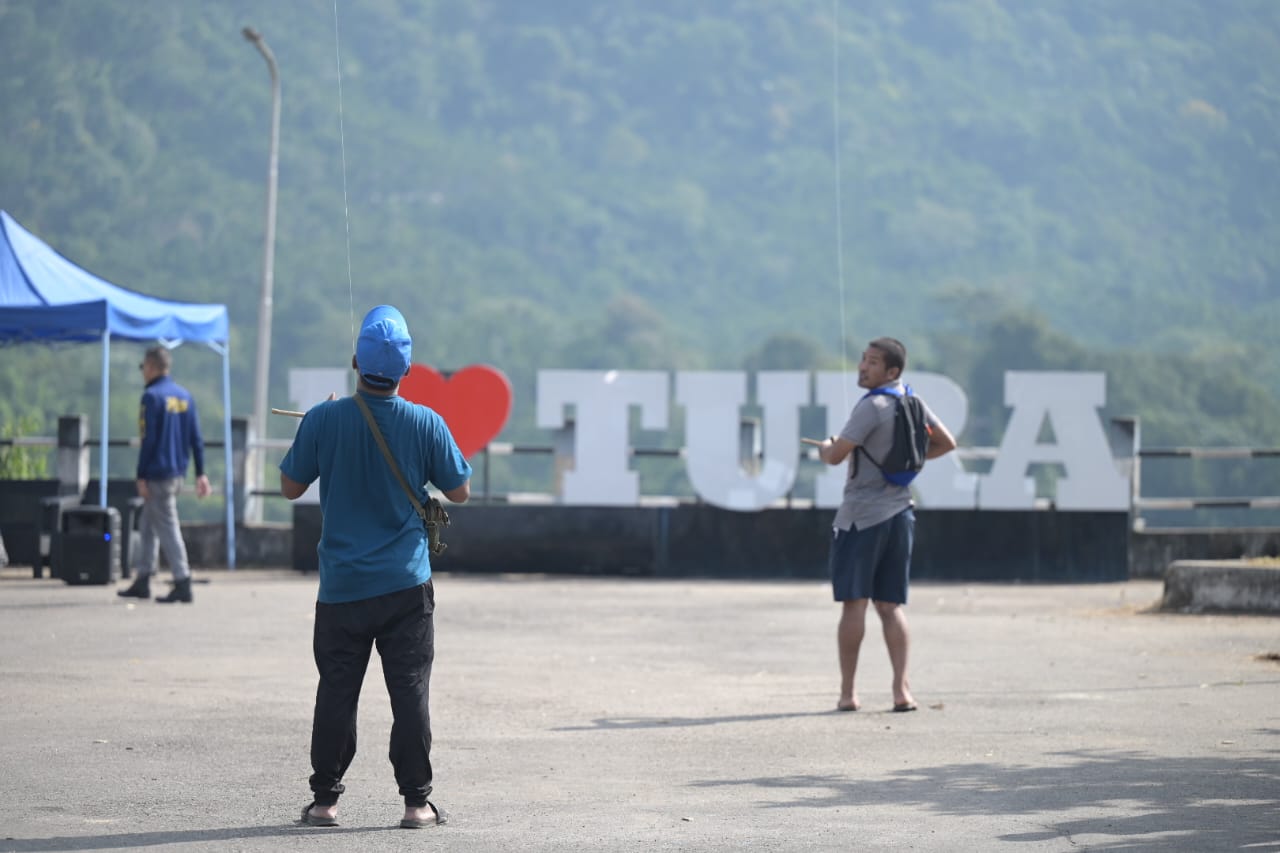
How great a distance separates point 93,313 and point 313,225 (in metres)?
121

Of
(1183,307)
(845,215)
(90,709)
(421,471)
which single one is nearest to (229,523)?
(90,709)

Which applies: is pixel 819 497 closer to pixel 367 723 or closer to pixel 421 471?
pixel 367 723

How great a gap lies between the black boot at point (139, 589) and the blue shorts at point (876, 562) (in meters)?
7.08

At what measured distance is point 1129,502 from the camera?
19453mm

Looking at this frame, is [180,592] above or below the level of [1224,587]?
below

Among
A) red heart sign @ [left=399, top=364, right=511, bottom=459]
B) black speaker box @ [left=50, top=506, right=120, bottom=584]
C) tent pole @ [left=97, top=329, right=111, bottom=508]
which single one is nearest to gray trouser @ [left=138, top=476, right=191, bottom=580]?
black speaker box @ [left=50, top=506, right=120, bottom=584]

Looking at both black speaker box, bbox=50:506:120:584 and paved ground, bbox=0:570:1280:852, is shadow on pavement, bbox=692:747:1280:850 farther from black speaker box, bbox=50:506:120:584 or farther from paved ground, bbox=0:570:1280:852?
black speaker box, bbox=50:506:120:584

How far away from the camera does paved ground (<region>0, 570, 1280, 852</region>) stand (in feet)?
20.7

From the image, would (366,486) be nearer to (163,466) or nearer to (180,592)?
(163,466)

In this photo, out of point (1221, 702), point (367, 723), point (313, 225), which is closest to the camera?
point (367, 723)

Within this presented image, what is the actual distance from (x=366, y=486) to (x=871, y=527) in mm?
3854

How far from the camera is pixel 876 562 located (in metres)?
9.58

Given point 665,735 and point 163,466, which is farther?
point 163,466

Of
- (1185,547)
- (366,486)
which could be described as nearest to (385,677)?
(366,486)
